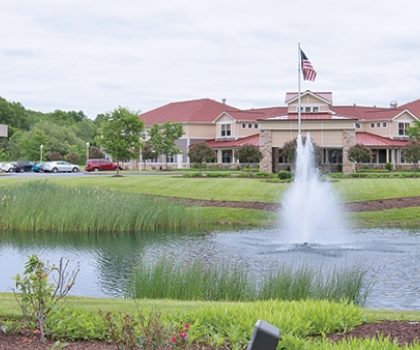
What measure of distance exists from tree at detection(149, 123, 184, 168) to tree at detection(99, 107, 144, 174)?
11.0 m

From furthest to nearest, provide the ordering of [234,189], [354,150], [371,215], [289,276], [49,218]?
[354,150], [234,189], [371,215], [49,218], [289,276]

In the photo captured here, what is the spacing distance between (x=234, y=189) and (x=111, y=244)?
14351mm

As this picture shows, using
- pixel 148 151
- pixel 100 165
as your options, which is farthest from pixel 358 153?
pixel 100 165

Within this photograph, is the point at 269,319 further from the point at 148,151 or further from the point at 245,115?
the point at 245,115

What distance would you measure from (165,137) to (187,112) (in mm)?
9829

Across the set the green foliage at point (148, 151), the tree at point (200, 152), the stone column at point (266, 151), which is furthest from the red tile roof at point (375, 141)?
the green foliage at point (148, 151)

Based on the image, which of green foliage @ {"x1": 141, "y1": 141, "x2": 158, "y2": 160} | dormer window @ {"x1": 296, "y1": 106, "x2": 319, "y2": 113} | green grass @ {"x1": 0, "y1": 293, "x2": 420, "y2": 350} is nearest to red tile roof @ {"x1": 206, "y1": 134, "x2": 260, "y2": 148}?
dormer window @ {"x1": 296, "y1": 106, "x2": 319, "y2": 113}

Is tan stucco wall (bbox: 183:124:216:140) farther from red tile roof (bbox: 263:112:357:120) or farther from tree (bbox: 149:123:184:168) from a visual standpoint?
red tile roof (bbox: 263:112:357:120)

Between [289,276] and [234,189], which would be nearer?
[289,276]

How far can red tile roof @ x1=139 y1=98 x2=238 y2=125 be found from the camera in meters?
71.4

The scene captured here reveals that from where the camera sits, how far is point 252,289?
11.6 m

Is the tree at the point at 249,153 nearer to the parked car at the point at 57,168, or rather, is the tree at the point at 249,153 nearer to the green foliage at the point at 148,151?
the green foliage at the point at 148,151

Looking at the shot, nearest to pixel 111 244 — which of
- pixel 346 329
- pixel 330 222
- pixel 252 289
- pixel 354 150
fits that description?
pixel 330 222

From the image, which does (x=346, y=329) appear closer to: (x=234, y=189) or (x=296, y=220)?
(x=296, y=220)
